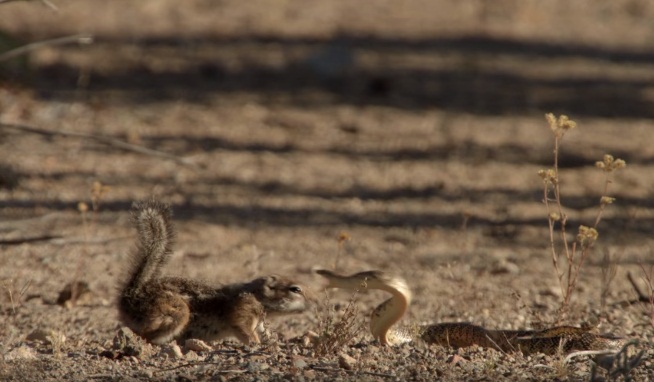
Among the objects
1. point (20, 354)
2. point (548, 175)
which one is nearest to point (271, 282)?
point (20, 354)

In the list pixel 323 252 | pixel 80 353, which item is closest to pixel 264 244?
pixel 323 252

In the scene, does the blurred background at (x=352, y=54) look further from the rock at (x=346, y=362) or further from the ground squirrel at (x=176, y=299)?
the rock at (x=346, y=362)

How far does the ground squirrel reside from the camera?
5.86m

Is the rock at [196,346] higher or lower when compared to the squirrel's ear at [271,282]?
lower

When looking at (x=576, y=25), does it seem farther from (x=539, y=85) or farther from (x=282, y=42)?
(x=282, y=42)

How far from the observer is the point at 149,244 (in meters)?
5.96

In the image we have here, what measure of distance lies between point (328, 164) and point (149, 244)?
4883mm

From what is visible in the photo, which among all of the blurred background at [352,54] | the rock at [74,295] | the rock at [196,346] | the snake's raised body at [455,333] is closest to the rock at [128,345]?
the rock at [196,346]

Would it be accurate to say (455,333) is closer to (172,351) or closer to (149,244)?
(172,351)

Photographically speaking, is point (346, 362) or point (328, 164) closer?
Result: point (346, 362)

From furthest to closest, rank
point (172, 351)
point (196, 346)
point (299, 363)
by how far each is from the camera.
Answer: point (196, 346), point (172, 351), point (299, 363)

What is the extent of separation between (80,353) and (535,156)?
656cm

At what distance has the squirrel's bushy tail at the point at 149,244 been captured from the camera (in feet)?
19.6

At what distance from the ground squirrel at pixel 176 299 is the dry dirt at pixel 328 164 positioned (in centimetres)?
25
